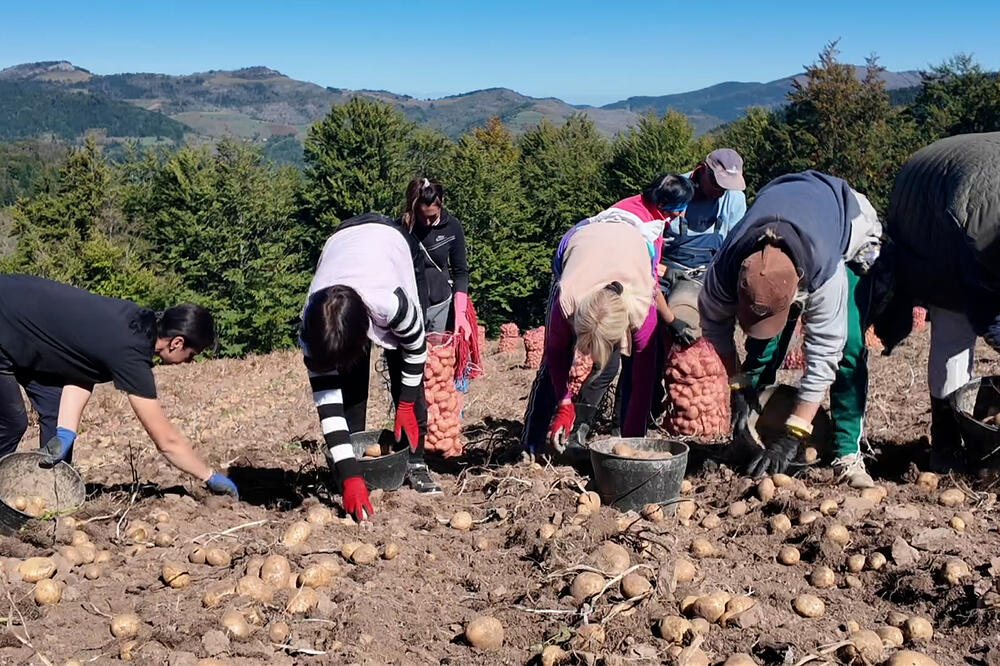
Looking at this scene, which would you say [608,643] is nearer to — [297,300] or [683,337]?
[683,337]

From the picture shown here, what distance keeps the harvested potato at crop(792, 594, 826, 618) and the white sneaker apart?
1.15m

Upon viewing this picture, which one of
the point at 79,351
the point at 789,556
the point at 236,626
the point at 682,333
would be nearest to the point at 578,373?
the point at 682,333

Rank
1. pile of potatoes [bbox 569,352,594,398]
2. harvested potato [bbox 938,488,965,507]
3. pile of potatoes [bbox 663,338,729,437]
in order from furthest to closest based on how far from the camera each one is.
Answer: pile of potatoes [bbox 569,352,594,398]
pile of potatoes [bbox 663,338,729,437]
harvested potato [bbox 938,488,965,507]

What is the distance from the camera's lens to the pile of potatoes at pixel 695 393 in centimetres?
448

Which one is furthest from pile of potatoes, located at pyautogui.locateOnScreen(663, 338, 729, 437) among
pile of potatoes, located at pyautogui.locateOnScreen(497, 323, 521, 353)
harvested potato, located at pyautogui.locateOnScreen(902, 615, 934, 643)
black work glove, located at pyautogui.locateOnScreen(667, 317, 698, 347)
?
pile of potatoes, located at pyautogui.locateOnScreen(497, 323, 521, 353)

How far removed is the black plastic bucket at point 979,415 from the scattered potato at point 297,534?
9.48ft

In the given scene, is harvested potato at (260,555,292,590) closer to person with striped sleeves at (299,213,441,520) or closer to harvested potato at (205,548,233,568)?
A: harvested potato at (205,548,233,568)

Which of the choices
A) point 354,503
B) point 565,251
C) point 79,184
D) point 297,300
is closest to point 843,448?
point 565,251

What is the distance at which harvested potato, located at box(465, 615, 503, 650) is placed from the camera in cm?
271

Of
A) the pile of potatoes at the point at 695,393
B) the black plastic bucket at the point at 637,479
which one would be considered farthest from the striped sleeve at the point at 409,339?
the pile of potatoes at the point at 695,393

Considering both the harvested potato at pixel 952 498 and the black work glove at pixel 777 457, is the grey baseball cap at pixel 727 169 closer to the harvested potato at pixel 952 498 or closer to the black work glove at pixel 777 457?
the black work glove at pixel 777 457

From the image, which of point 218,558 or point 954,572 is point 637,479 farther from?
point 218,558

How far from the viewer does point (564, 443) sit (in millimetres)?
4344

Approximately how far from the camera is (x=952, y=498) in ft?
12.1
